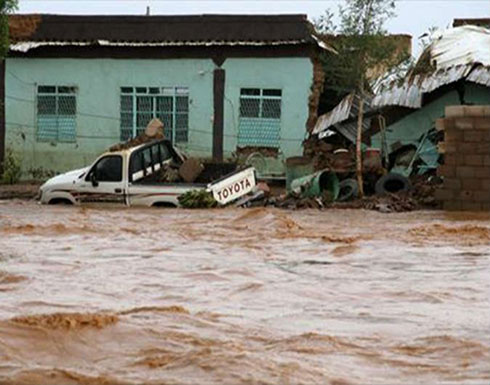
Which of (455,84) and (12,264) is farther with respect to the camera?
(455,84)

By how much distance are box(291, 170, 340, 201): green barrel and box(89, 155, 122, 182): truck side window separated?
4148mm

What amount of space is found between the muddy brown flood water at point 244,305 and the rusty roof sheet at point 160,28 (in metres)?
11.2

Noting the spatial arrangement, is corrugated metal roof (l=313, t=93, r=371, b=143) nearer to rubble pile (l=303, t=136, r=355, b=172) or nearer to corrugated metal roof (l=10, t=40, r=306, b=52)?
rubble pile (l=303, t=136, r=355, b=172)

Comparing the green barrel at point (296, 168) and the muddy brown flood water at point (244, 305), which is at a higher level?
the green barrel at point (296, 168)

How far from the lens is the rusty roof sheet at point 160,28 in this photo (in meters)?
27.3

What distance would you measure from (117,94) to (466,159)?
11.2m

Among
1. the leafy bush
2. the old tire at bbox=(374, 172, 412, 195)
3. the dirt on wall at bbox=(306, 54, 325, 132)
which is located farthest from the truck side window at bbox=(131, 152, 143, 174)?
the leafy bush

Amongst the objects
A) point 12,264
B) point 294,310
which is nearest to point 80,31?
point 12,264

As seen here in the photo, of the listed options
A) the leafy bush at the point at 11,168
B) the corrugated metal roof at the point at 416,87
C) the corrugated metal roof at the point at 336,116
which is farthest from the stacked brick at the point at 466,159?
the leafy bush at the point at 11,168

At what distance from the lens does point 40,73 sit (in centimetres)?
2894

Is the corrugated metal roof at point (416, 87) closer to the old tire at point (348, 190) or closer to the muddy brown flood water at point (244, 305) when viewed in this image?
the old tire at point (348, 190)

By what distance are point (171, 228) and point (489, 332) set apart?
9731 mm

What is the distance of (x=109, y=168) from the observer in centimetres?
2052

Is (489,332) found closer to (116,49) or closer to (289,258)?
(289,258)
